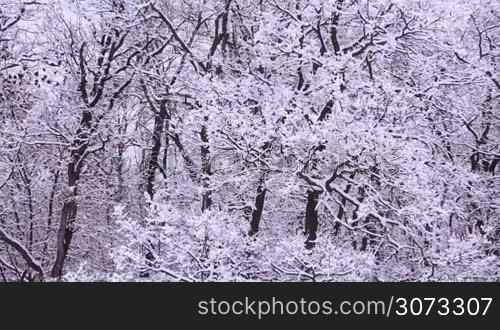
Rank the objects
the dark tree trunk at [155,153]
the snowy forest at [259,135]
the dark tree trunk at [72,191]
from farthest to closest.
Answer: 1. the dark tree trunk at [155,153]
2. the dark tree trunk at [72,191]
3. the snowy forest at [259,135]

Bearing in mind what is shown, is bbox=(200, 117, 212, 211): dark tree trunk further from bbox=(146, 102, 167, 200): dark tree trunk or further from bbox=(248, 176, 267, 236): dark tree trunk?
bbox=(146, 102, 167, 200): dark tree trunk

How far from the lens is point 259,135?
954 centimetres

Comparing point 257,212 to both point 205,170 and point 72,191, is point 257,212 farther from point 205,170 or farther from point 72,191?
point 72,191

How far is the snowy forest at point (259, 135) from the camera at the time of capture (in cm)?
→ 882

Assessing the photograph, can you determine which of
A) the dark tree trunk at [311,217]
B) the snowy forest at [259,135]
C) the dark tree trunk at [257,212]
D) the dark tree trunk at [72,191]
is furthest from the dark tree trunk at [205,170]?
the dark tree trunk at [72,191]

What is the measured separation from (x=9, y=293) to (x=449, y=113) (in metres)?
8.39

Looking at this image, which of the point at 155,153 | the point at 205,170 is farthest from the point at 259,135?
the point at 155,153

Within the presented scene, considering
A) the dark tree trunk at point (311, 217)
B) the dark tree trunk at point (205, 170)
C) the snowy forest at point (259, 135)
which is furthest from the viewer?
the dark tree trunk at point (311, 217)

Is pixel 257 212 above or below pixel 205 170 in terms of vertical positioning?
below

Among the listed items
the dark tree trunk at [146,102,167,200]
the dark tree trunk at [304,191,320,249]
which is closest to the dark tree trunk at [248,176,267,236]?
the dark tree trunk at [304,191,320,249]

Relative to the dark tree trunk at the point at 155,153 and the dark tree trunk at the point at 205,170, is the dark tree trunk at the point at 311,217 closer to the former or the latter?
the dark tree trunk at the point at 205,170

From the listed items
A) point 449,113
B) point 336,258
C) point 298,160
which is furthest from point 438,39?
point 336,258

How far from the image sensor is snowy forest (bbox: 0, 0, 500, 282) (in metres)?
8.82

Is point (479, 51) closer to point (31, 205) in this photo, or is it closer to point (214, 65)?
point (214, 65)
